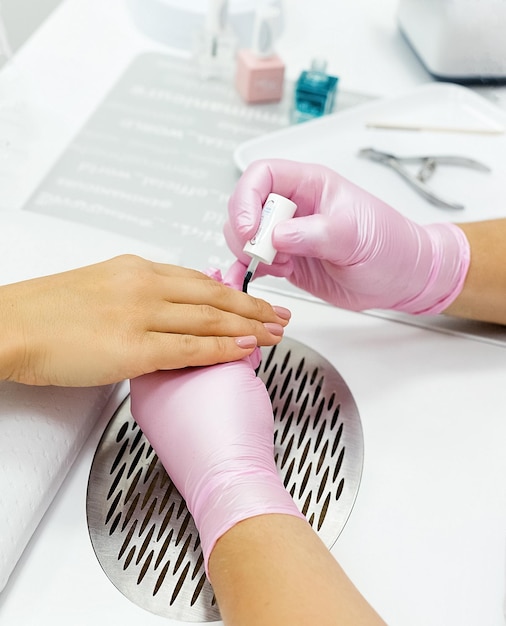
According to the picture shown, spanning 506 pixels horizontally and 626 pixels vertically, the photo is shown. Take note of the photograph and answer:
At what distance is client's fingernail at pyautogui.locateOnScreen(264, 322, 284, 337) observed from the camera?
686 millimetres

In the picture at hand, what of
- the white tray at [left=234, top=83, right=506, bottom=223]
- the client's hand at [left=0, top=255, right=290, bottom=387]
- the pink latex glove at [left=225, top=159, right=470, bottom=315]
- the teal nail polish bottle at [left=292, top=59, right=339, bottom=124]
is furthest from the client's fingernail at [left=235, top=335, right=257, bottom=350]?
the teal nail polish bottle at [left=292, top=59, right=339, bottom=124]

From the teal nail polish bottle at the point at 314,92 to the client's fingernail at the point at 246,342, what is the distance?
2.02 ft

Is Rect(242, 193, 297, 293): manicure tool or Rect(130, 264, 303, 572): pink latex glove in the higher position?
Rect(242, 193, 297, 293): manicure tool

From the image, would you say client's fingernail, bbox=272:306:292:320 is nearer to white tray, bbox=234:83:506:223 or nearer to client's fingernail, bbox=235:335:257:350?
client's fingernail, bbox=235:335:257:350

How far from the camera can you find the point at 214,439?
59cm

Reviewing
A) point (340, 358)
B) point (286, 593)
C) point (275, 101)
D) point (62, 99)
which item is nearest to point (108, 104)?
point (62, 99)

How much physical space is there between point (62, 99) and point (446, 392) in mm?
812

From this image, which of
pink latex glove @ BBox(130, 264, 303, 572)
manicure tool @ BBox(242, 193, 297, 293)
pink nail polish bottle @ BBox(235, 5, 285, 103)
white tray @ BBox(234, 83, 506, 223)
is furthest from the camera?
pink nail polish bottle @ BBox(235, 5, 285, 103)

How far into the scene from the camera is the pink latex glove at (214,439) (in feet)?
1.84

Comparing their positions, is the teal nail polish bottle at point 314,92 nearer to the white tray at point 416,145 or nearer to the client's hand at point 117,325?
the white tray at point 416,145

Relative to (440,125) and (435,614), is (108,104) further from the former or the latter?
(435,614)

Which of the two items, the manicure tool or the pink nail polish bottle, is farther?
the pink nail polish bottle

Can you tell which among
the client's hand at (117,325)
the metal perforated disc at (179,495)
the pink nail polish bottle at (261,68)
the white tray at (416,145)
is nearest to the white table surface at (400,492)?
the metal perforated disc at (179,495)

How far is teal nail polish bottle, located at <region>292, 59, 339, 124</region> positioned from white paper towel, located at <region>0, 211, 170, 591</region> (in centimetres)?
48
